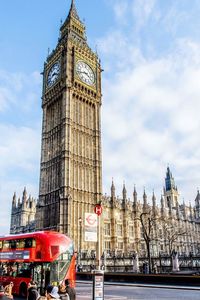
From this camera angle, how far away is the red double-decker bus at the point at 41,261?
1761cm

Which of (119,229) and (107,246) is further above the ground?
(119,229)

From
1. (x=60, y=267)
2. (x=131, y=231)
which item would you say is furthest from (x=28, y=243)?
(x=131, y=231)

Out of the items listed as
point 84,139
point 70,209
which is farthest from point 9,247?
point 84,139

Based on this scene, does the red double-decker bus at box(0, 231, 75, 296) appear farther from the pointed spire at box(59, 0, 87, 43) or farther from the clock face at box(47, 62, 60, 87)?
the pointed spire at box(59, 0, 87, 43)

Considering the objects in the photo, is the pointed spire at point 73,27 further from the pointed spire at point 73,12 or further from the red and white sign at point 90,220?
the red and white sign at point 90,220

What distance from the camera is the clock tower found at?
5441 centimetres

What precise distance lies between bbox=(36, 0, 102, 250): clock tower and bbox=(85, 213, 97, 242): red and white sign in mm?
40834

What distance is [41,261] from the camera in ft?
58.3

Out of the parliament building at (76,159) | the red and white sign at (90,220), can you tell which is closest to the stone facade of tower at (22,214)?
the parliament building at (76,159)

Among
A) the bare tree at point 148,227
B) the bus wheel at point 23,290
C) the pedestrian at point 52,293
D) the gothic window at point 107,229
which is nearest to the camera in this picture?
the pedestrian at point 52,293

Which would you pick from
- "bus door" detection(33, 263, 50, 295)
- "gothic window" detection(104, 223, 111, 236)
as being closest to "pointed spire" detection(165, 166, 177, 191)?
"gothic window" detection(104, 223, 111, 236)

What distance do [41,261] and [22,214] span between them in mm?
91308

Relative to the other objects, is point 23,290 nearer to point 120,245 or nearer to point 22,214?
point 120,245

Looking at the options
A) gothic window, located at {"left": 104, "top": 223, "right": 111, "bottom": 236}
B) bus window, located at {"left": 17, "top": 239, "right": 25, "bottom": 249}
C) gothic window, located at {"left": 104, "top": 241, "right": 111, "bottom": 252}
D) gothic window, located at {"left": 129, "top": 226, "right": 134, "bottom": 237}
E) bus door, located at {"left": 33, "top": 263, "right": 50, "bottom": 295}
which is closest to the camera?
bus door, located at {"left": 33, "top": 263, "right": 50, "bottom": 295}
